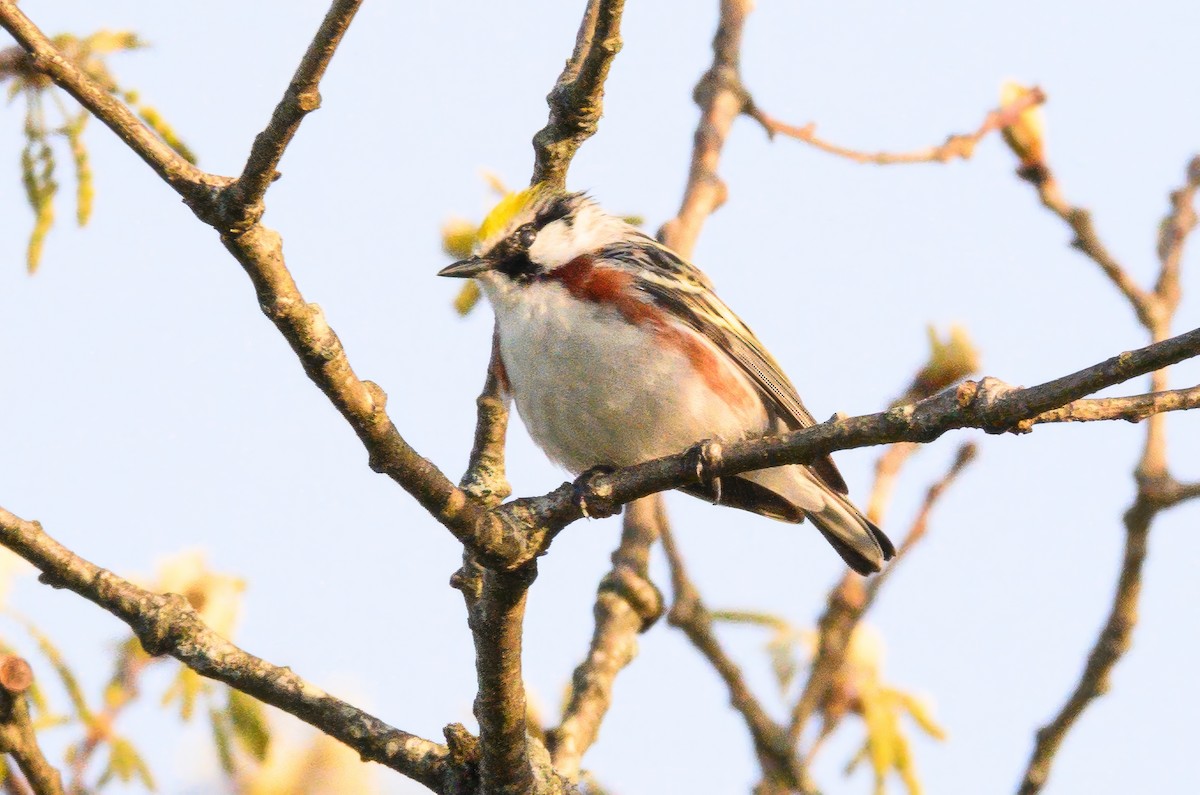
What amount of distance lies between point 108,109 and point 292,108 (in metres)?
0.38

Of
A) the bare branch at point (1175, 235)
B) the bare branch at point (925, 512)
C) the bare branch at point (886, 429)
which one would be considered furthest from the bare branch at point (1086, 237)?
the bare branch at point (886, 429)

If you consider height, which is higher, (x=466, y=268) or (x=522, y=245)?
(x=522, y=245)

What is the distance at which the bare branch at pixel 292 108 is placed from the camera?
2750 mm

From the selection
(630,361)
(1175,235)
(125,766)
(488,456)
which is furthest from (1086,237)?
(125,766)

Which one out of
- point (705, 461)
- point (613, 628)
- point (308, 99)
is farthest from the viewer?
point (613, 628)

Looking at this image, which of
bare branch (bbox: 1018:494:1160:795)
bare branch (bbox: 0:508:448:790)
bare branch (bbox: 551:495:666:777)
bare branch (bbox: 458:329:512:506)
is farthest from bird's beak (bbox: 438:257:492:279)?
bare branch (bbox: 1018:494:1160:795)

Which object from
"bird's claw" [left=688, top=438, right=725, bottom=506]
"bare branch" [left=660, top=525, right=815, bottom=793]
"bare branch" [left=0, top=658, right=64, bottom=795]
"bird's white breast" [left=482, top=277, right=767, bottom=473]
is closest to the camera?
"bird's claw" [left=688, top=438, right=725, bottom=506]

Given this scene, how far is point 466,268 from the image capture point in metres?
5.66

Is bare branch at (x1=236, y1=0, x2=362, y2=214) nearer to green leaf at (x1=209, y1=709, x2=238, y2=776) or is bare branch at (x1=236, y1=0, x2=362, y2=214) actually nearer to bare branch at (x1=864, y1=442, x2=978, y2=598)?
green leaf at (x1=209, y1=709, x2=238, y2=776)

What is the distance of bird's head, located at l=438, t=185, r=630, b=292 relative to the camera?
5.64 meters

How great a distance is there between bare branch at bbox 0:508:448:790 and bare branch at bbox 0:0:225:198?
3.55 feet

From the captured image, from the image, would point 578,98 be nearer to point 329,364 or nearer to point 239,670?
point 329,364

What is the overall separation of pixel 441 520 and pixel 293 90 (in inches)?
41.6

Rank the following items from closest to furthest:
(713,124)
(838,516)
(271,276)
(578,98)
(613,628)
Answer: (271,276) < (578,98) < (613,628) < (838,516) < (713,124)
